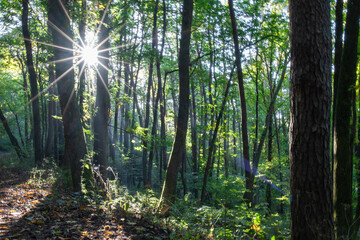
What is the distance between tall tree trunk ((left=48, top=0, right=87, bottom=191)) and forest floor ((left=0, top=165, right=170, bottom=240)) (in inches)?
55.9

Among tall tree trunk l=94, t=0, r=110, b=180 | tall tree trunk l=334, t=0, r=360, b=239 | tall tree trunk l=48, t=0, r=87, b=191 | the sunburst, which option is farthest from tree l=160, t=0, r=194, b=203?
the sunburst

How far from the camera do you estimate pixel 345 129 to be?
5.33 metres

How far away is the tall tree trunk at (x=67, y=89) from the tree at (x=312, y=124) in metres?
5.61

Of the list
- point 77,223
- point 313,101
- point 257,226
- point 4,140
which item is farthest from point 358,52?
point 4,140

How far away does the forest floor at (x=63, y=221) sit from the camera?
3.75m

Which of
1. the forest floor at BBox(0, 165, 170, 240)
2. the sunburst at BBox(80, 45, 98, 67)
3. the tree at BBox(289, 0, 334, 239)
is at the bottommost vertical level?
the forest floor at BBox(0, 165, 170, 240)

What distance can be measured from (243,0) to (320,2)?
31.5 feet

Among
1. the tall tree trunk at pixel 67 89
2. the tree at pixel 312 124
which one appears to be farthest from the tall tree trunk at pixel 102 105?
the tree at pixel 312 124

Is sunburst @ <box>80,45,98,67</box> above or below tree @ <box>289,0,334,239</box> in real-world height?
above

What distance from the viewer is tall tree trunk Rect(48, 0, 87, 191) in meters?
6.93

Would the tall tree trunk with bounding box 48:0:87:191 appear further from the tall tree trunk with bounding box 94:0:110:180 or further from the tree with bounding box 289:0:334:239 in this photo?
the tree with bounding box 289:0:334:239

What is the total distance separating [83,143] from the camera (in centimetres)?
729

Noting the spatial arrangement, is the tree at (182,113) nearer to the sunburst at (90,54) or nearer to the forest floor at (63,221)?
the forest floor at (63,221)

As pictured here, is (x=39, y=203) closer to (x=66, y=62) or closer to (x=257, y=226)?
(x=66, y=62)
